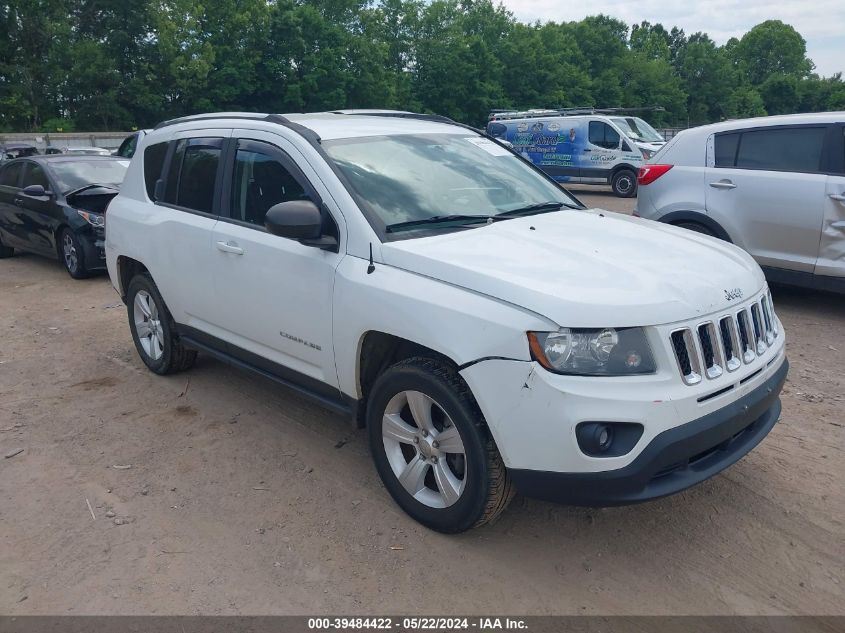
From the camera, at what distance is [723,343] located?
3078mm

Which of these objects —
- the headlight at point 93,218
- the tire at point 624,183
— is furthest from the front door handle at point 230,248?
the tire at point 624,183

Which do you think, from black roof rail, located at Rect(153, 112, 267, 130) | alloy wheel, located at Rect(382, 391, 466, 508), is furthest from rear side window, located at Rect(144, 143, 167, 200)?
alloy wheel, located at Rect(382, 391, 466, 508)

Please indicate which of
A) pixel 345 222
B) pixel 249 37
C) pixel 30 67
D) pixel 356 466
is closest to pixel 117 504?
pixel 356 466

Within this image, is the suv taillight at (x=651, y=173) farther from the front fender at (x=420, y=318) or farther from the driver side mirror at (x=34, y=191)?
the driver side mirror at (x=34, y=191)

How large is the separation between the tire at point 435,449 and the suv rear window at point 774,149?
5162 mm

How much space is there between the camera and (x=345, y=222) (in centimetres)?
359

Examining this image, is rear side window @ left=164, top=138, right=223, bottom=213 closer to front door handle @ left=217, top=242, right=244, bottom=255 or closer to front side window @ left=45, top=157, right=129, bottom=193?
front door handle @ left=217, top=242, right=244, bottom=255

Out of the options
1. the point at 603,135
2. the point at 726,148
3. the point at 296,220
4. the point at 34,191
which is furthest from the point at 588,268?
the point at 603,135

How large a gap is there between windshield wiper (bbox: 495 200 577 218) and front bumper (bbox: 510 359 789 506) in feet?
5.08

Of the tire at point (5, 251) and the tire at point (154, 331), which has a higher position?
the tire at point (154, 331)

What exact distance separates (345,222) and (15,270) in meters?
8.56

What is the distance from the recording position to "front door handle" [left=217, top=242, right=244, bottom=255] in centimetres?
421

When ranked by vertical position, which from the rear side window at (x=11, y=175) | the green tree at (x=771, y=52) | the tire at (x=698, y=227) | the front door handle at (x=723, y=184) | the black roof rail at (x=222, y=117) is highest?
the green tree at (x=771, y=52)

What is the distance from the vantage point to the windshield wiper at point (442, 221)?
3.57 metres
